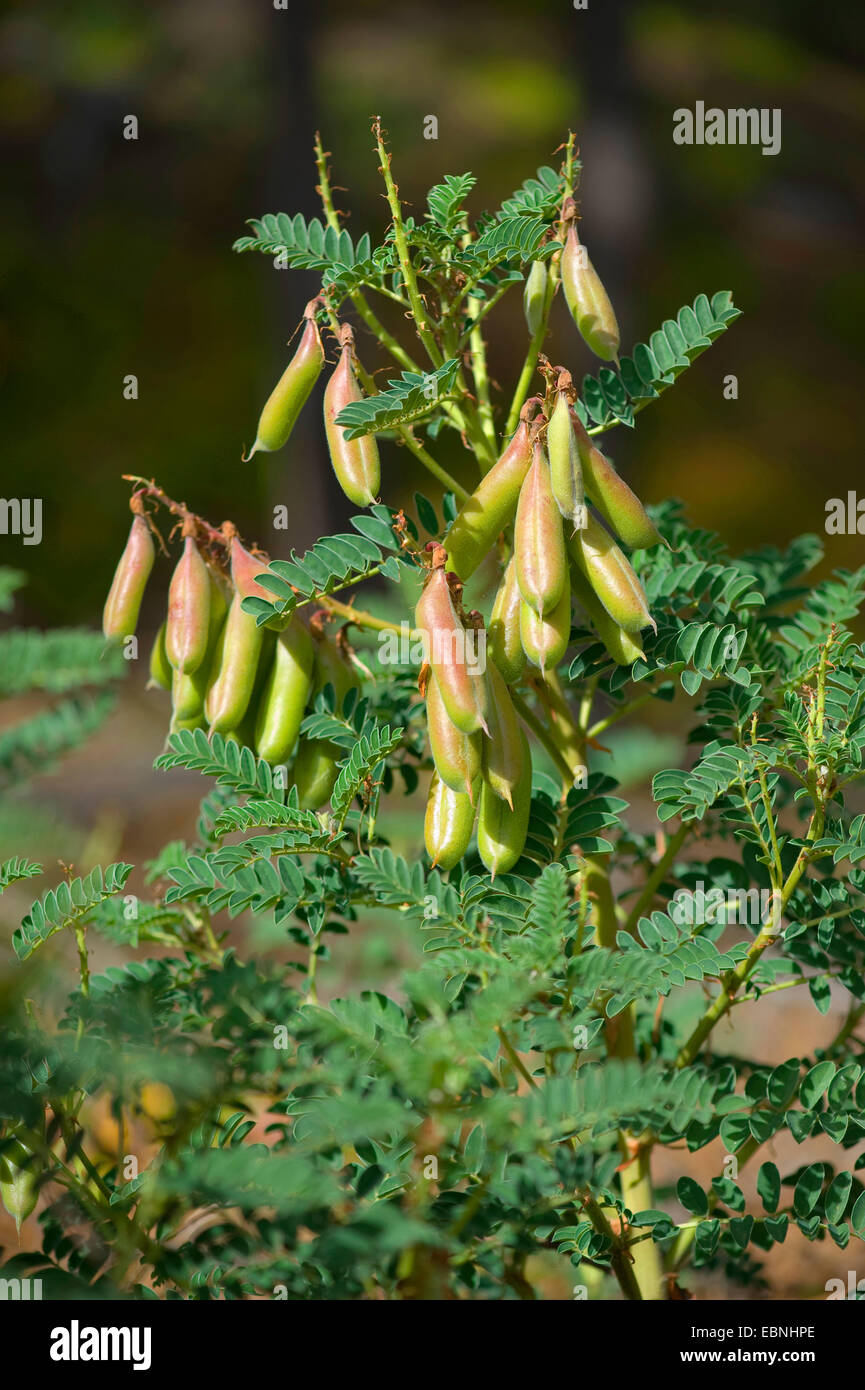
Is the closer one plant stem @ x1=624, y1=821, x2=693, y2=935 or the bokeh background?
plant stem @ x1=624, y1=821, x2=693, y2=935

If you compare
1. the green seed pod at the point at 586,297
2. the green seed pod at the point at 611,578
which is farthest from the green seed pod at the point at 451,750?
the green seed pod at the point at 586,297

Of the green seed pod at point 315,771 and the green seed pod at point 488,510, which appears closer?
the green seed pod at point 488,510

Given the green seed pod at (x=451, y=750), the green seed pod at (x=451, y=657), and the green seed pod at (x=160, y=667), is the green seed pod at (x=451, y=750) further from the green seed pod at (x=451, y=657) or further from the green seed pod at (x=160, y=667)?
the green seed pod at (x=160, y=667)

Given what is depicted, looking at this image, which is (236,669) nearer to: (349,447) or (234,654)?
(234,654)

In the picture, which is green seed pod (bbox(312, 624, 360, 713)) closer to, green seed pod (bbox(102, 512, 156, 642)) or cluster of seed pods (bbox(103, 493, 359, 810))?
cluster of seed pods (bbox(103, 493, 359, 810))

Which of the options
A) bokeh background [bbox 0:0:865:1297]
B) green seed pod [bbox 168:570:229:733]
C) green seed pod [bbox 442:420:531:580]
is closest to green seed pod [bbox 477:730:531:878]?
green seed pod [bbox 442:420:531:580]

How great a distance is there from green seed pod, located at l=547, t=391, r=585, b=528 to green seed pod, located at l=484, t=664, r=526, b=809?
10cm

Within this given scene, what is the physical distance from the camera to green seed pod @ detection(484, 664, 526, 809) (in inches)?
25.1

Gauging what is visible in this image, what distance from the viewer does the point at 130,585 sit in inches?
30.4

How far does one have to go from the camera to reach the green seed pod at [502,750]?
2.09ft

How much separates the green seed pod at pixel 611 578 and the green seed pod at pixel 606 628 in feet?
0.05

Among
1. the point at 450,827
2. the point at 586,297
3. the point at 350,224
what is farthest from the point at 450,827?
the point at 350,224

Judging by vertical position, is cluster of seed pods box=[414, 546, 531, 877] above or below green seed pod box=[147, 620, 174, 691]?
below

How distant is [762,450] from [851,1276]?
423cm
